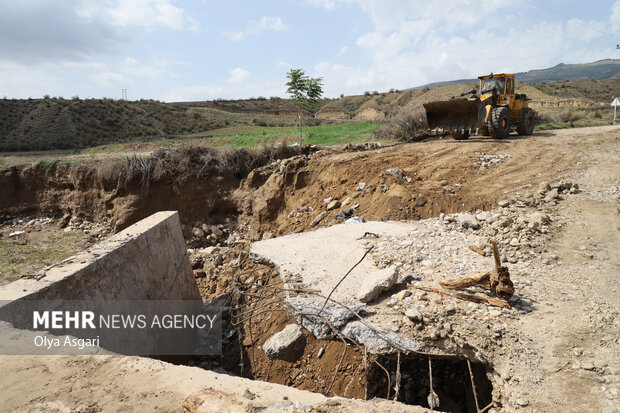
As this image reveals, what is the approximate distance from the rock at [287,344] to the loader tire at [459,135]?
9.14 meters

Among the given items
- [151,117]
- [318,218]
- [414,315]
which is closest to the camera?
[414,315]

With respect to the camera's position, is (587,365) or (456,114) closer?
(587,365)

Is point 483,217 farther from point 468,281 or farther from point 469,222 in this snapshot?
point 468,281

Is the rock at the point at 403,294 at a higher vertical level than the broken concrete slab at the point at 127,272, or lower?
lower

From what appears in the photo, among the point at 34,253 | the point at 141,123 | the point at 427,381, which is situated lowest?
the point at 427,381

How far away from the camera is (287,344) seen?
4.55 meters

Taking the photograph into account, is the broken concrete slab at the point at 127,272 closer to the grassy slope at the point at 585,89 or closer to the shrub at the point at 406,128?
the shrub at the point at 406,128

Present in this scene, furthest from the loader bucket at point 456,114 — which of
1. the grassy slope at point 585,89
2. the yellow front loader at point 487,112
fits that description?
the grassy slope at point 585,89

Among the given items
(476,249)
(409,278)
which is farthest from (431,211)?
(409,278)

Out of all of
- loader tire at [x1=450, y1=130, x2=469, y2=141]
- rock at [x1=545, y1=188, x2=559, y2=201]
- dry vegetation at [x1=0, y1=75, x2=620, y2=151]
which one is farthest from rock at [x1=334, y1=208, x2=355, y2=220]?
dry vegetation at [x1=0, y1=75, x2=620, y2=151]

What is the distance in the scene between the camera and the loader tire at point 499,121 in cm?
1087

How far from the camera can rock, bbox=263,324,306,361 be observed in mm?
4543

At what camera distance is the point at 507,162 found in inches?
361

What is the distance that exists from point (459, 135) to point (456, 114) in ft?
2.41
